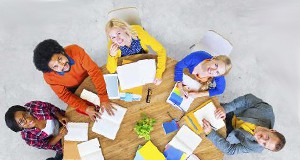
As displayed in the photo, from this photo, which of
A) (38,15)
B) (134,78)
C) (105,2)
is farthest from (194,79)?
(38,15)

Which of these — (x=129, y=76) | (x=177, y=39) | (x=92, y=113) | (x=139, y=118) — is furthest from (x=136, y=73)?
(x=177, y=39)

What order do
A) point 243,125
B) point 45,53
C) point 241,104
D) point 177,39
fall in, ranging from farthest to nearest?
point 177,39, point 241,104, point 243,125, point 45,53

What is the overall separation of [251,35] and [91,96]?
2174 mm

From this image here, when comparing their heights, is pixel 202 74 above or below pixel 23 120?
above

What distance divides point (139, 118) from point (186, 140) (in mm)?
436

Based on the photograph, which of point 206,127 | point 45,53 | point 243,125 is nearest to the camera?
point 45,53

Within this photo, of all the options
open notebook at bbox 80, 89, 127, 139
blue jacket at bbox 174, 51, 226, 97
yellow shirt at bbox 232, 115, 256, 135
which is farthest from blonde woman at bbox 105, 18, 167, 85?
yellow shirt at bbox 232, 115, 256, 135

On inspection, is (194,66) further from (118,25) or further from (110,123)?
(110,123)

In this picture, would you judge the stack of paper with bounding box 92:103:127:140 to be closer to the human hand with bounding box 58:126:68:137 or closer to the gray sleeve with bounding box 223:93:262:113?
the human hand with bounding box 58:126:68:137

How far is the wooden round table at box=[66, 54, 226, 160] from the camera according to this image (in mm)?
2723

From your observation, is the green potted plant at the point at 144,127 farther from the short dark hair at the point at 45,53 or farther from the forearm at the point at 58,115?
the short dark hair at the point at 45,53

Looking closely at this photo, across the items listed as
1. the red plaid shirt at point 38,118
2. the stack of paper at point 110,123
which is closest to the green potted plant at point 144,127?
the stack of paper at point 110,123

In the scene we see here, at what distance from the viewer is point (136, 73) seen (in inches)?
111

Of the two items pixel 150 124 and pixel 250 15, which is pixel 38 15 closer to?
pixel 150 124
